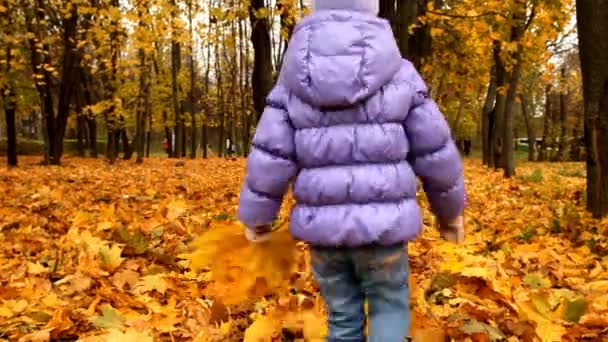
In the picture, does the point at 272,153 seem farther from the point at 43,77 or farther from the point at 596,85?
the point at 43,77

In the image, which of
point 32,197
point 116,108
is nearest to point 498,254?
point 32,197

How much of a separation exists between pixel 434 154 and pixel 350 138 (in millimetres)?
334

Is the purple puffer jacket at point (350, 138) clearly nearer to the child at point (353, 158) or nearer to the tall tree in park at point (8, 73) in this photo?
the child at point (353, 158)

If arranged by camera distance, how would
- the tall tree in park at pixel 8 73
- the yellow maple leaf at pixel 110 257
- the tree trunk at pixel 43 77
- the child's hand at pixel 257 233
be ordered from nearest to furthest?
1. the child's hand at pixel 257 233
2. the yellow maple leaf at pixel 110 257
3. the tall tree in park at pixel 8 73
4. the tree trunk at pixel 43 77

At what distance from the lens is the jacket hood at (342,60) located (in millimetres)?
2180

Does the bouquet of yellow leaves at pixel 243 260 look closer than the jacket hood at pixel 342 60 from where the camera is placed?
No

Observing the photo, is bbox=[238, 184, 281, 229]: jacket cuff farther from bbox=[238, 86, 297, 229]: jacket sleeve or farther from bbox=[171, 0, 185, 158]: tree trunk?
bbox=[171, 0, 185, 158]: tree trunk

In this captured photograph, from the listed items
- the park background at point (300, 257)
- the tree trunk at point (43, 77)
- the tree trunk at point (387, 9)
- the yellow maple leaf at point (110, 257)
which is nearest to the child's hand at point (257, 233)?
the park background at point (300, 257)

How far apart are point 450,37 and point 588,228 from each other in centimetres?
1045

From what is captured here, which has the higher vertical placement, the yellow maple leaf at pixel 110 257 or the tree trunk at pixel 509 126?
the tree trunk at pixel 509 126

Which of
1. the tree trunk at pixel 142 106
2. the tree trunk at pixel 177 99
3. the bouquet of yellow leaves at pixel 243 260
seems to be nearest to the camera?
the bouquet of yellow leaves at pixel 243 260

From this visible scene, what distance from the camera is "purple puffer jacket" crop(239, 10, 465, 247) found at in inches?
86.4

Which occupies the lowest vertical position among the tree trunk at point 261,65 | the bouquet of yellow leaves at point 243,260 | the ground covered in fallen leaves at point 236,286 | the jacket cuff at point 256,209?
the ground covered in fallen leaves at point 236,286

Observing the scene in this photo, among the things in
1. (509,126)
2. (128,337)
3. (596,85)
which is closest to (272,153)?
(128,337)
